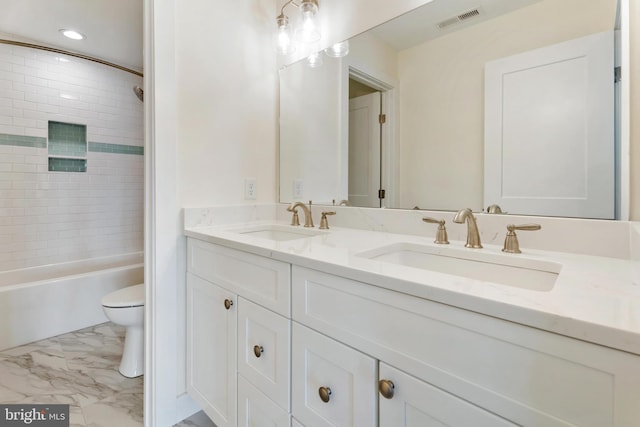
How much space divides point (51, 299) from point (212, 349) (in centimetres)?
170

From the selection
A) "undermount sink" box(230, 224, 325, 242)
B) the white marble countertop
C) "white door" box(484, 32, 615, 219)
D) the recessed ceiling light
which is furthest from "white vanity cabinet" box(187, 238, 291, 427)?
the recessed ceiling light

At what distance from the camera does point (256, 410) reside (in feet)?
3.25

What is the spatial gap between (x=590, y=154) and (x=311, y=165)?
3.78ft

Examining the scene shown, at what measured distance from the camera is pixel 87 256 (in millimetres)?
2777

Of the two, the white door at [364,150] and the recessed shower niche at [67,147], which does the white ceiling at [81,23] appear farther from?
the white door at [364,150]

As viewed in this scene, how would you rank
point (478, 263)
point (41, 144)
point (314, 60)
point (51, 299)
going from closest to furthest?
point (478, 263)
point (314, 60)
point (51, 299)
point (41, 144)

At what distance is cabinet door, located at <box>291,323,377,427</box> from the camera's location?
0.67m

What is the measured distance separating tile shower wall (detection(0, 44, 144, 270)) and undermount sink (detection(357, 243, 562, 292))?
298 cm

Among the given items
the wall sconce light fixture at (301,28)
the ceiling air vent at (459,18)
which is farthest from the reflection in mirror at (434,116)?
the wall sconce light fixture at (301,28)

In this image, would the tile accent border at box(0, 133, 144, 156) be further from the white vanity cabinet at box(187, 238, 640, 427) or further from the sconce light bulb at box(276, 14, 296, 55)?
the white vanity cabinet at box(187, 238, 640, 427)

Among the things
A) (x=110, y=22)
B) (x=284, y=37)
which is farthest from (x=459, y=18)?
(x=110, y=22)

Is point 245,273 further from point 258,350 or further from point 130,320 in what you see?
point 130,320

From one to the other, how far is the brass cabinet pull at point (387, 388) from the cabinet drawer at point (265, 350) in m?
0.32

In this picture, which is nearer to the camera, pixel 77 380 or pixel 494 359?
pixel 494 359
